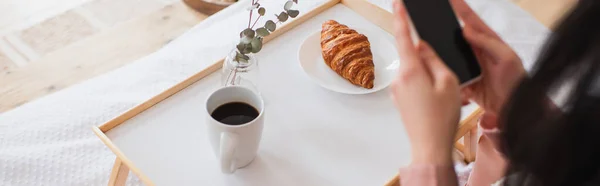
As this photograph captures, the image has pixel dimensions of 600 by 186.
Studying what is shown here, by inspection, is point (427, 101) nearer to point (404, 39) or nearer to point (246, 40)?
point (404, 39)

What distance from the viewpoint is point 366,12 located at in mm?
1280

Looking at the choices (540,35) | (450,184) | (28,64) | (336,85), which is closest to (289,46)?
(336,85)

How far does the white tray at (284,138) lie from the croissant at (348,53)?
0.04 meters

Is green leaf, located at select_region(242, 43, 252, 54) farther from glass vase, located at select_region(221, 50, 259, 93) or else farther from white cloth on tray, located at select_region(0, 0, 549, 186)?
white cloth on tray, located at select_region(0, 0, 549, 186)

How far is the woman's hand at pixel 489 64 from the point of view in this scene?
77 cm

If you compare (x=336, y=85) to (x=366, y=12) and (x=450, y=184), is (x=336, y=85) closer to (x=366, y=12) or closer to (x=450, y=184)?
(x=366, y=12)

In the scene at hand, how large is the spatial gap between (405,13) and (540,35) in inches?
39.1

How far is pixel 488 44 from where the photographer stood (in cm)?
77

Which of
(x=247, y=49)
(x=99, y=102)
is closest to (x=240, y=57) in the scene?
(x=247, y=49)

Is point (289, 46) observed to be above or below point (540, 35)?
above

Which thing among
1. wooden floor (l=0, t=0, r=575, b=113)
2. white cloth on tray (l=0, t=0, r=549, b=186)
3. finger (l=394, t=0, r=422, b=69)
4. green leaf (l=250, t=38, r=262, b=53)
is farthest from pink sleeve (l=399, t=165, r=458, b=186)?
wooden floor (l=0, t=0, r=575, b=113)

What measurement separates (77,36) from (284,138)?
3.44 ft

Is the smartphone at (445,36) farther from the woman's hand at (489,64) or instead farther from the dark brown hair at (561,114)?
the dark brown hair at (561,114)

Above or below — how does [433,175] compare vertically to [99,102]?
above
